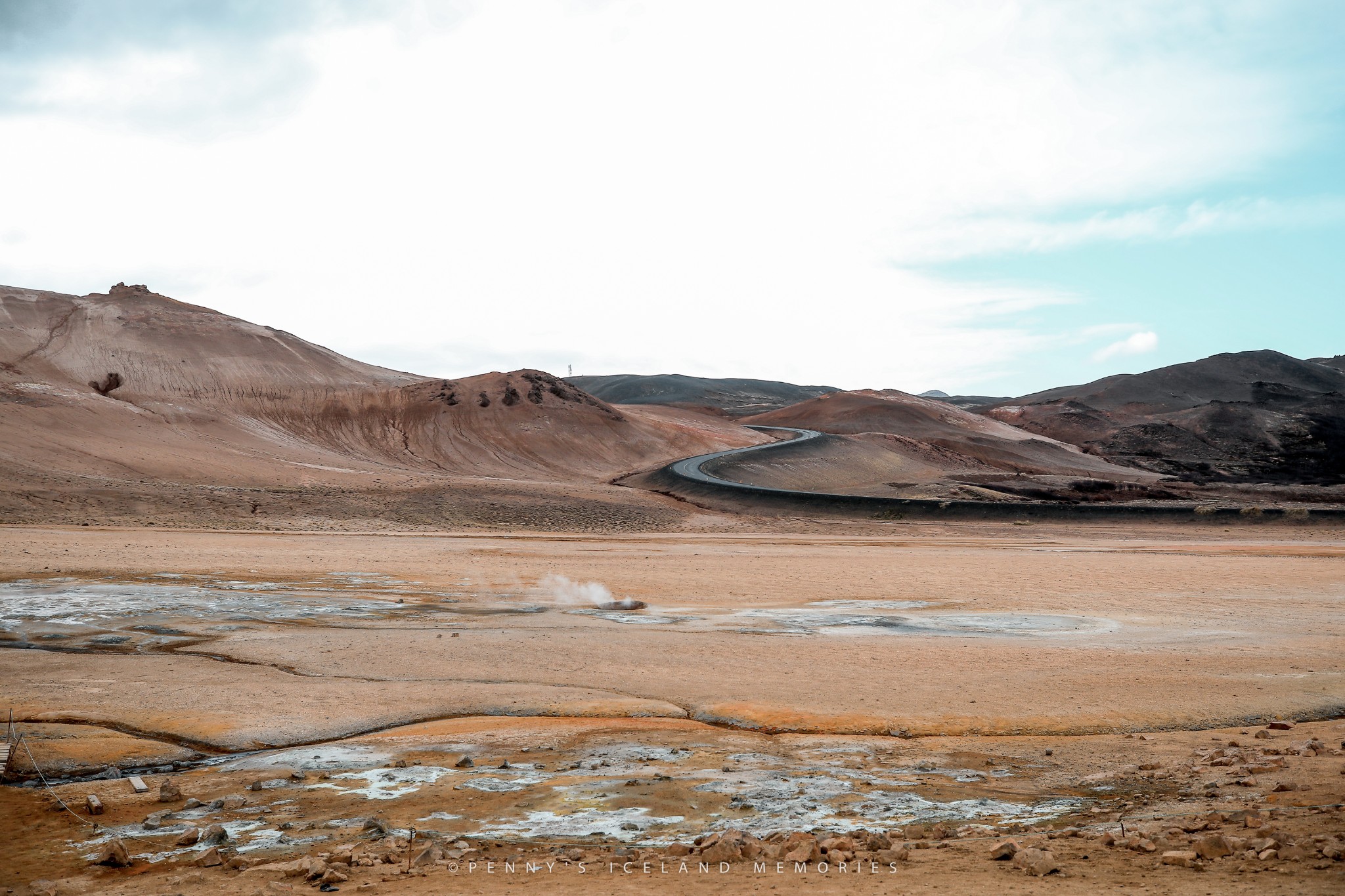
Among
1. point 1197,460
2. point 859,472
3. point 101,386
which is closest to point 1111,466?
point 1197,460

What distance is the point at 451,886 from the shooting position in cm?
506

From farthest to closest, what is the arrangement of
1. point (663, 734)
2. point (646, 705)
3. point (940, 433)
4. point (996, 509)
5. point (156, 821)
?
point (940, 433)
point (996, 509)
point (646, 705)
point (663, 734)
point (156, 821)

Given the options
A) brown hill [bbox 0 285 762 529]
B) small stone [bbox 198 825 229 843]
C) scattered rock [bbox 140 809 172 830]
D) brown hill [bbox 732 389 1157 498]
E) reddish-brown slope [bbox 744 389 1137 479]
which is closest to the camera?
small stone [bbox 198 825 229 843]

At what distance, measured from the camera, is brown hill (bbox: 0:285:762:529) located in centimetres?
4372

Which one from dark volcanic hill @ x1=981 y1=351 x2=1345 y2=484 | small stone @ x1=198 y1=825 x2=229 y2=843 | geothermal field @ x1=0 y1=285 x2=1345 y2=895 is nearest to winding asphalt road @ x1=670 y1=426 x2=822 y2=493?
geothermal field @ x1=0 y1=285 x2=1345 y2=895

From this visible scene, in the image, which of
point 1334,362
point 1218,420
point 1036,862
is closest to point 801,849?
point 1036,862

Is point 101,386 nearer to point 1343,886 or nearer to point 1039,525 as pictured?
point 1039,525

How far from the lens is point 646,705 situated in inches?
374

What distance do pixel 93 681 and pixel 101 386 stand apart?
57.5 meters

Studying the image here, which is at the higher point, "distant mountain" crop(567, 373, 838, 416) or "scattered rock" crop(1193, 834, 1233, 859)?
"distant mountain" crop(567, 373, 838, 416)

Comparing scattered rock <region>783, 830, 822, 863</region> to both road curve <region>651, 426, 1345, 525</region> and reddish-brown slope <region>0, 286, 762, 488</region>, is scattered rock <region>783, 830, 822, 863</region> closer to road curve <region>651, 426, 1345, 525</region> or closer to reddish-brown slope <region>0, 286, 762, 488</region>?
road curve <region>651, 426, 1345, 525</region>

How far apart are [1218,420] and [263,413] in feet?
232

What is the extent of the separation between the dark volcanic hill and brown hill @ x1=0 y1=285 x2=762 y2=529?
32.4 m

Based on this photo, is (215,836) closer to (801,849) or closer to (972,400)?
(801,849)
